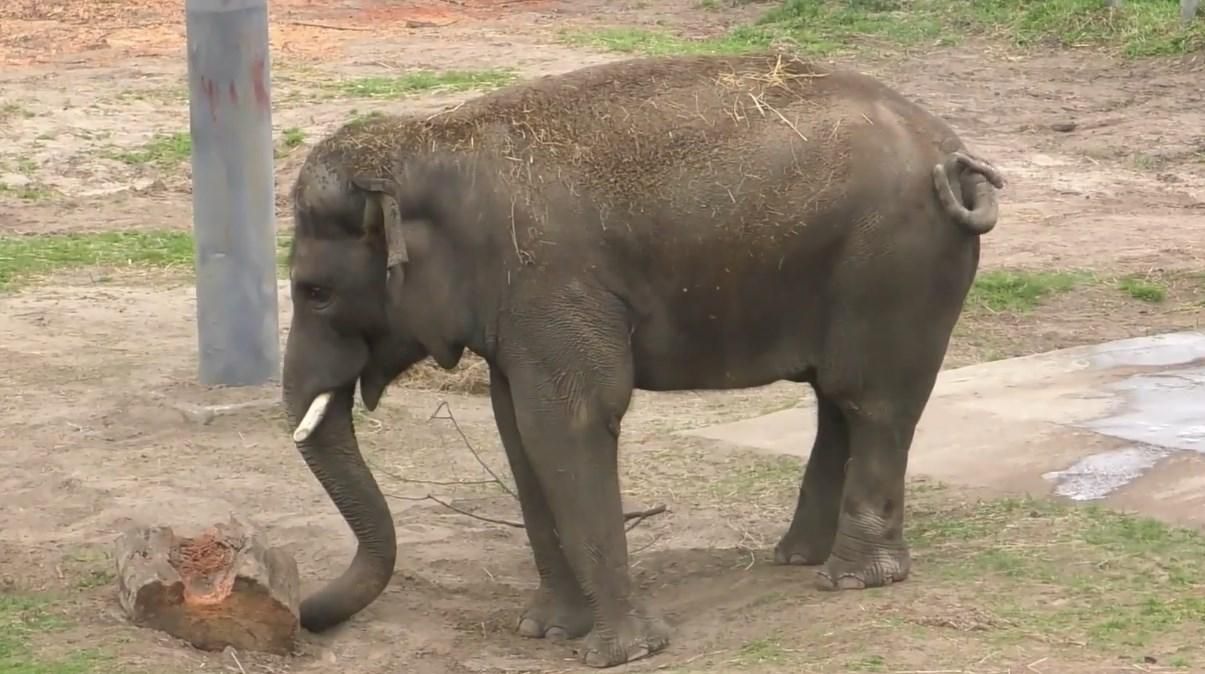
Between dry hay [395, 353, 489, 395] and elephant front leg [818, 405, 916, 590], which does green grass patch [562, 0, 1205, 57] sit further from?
elephant front leg [818, 405, 916, 590]

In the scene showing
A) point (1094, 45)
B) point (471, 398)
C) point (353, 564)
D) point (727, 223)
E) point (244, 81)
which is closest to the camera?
point (727, 223)

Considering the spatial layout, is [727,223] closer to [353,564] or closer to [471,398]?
[353,564]

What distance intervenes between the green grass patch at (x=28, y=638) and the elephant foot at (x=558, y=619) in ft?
4.28

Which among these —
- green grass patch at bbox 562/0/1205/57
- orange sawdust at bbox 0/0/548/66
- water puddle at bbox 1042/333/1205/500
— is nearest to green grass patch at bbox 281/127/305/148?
orange sawdust at bbox 0/0/548/66

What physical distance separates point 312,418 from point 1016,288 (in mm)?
5963

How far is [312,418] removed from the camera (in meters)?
5.49

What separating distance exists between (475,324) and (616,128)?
66 cm

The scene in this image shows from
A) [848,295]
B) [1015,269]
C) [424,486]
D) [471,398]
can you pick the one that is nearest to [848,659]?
[848,295]

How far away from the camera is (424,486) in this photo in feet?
24.3

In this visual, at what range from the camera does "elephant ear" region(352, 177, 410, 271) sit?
5.26 metres

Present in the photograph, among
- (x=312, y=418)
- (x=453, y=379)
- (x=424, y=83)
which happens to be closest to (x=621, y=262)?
(x=312, y=418)

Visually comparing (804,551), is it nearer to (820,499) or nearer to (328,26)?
(820,499)

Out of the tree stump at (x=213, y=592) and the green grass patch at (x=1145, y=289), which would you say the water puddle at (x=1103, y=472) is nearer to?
the tree stump at (x=213, y=592)

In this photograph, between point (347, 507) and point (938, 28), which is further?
point (938, 28)
